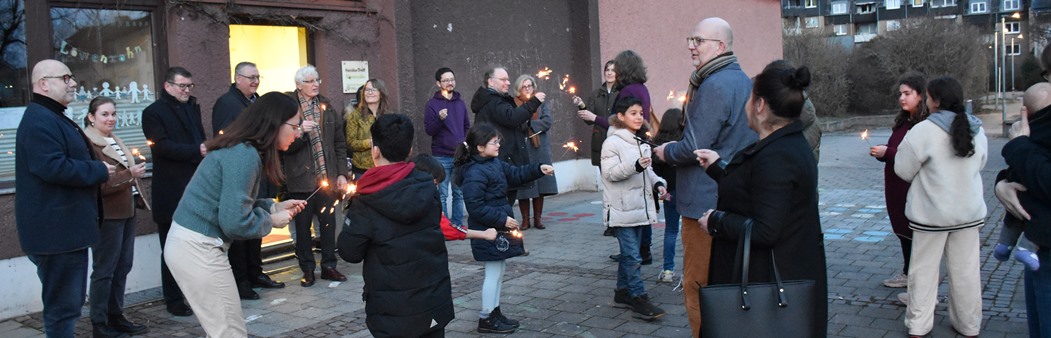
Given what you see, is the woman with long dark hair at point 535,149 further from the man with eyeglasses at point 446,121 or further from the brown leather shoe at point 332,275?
the brown leather shoe at point 332,275

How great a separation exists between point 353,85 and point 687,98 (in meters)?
5.45

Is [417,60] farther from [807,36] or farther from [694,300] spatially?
[807,36]

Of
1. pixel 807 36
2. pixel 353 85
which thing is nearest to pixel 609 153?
pixel 353 85

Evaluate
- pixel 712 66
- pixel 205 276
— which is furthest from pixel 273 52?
pixel 712 66

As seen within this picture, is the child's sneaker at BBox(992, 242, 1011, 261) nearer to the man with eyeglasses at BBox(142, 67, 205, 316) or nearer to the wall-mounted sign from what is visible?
the man with eyeglasses at BBox(142, 67, 205, 316)

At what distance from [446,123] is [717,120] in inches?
207

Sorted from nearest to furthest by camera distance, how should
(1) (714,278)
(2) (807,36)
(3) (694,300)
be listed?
1. (1) (714,278)
2. (3) (694,300)
3. (2) (807,36)

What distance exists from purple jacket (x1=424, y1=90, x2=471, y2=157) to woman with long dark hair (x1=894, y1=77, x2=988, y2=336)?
5.28 meters

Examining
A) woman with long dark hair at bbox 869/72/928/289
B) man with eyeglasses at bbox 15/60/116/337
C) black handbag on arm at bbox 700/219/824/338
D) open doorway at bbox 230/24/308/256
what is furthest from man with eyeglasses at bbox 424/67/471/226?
black handbag on arm at bbox 700/219/824/338

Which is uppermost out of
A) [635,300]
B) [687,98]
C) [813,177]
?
[687,98]

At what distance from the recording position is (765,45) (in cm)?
1875

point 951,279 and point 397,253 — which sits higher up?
point 397,253

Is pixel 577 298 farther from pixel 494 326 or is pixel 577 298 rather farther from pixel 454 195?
pixel 454 195

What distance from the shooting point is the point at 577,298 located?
689cm
